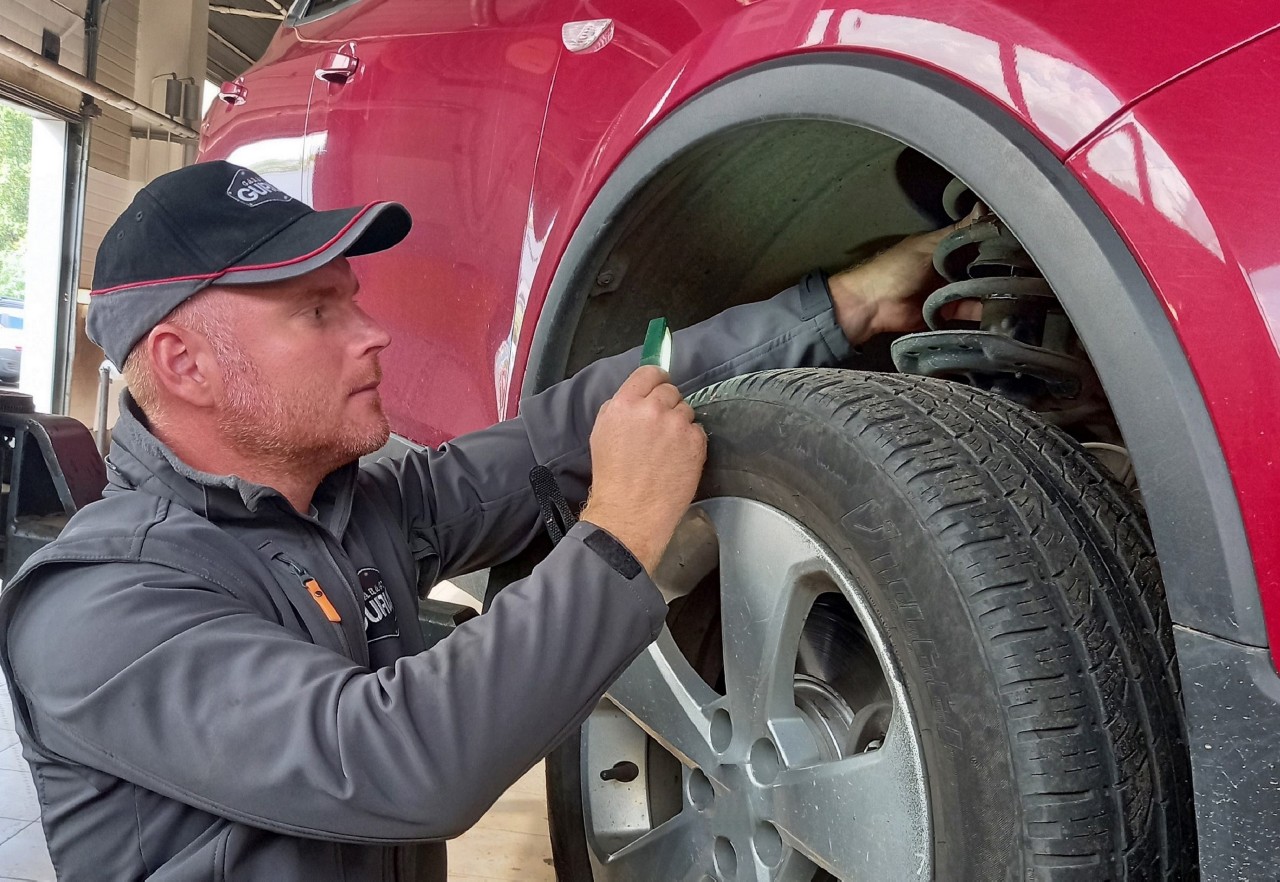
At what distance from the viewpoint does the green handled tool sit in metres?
1.34

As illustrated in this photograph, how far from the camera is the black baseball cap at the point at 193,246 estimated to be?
128cm

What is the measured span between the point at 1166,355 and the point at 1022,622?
0.22 m

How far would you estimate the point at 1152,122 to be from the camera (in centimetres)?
73

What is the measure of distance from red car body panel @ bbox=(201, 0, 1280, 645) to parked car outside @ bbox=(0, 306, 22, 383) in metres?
6.27

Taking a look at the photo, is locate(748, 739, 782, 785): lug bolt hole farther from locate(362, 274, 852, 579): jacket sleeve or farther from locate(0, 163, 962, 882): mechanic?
locate(362, 274, 852, 579): jacket sleeve

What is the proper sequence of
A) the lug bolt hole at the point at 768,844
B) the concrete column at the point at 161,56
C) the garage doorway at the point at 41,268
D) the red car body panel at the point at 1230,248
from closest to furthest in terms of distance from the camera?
the red car body panel at the point at 1230,248, the lug bolt hole at the point at 768,844, the garage doorway at the point at 41,268, the concrete column at the point at 161,56

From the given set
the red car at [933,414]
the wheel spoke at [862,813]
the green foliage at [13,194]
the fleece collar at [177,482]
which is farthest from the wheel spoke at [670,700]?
the green foliage at [13,194]

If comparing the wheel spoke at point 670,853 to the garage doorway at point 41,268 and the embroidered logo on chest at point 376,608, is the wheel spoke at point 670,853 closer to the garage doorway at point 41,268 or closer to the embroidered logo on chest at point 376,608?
the embroidered logo on chest at point 376,608

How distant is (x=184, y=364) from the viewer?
1.30 m

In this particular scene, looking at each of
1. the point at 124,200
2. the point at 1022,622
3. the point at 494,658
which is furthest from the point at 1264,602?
the point at 124,200

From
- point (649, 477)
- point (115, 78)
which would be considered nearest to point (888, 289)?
point (649, 477)

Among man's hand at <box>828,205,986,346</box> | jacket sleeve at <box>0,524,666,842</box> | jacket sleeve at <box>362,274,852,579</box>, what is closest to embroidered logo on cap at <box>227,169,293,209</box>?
jacket sleeve at <box>362,274,852,579</box>

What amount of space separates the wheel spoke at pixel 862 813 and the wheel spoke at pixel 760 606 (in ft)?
0.28

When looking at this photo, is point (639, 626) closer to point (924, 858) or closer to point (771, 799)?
point (771, 799)
